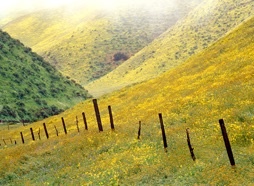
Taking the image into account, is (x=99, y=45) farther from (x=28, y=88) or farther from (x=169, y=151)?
(x=169, y=151)

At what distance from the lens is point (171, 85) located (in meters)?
46.4

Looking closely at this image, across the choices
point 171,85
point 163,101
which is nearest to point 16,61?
point 171,85

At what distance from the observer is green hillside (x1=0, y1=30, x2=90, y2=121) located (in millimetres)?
70938

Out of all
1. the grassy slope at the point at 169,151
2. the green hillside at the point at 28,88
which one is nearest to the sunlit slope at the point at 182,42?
the green hillside at the point at 28,88

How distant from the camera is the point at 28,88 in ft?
263

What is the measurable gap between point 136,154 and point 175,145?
2.51m

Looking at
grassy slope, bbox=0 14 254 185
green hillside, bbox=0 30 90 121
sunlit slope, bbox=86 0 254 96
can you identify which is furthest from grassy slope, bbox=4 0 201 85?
grassy slope, bbox=0 14 254 185

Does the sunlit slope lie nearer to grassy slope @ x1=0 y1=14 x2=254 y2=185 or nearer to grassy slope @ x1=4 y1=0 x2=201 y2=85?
grassy slope @ x1=4 y1=0 x2=201 y2=85

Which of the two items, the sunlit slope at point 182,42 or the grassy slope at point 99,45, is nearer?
the sunlit slope at point 182,42

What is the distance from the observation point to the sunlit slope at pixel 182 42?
118688 millimetres

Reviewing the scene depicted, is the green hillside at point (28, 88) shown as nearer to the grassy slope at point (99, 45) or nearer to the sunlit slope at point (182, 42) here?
the sunlit slope at point (182, 42)

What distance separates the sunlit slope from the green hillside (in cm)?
2027

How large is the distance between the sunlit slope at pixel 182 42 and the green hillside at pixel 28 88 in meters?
20.3

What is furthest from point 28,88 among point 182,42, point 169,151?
point 182,42
